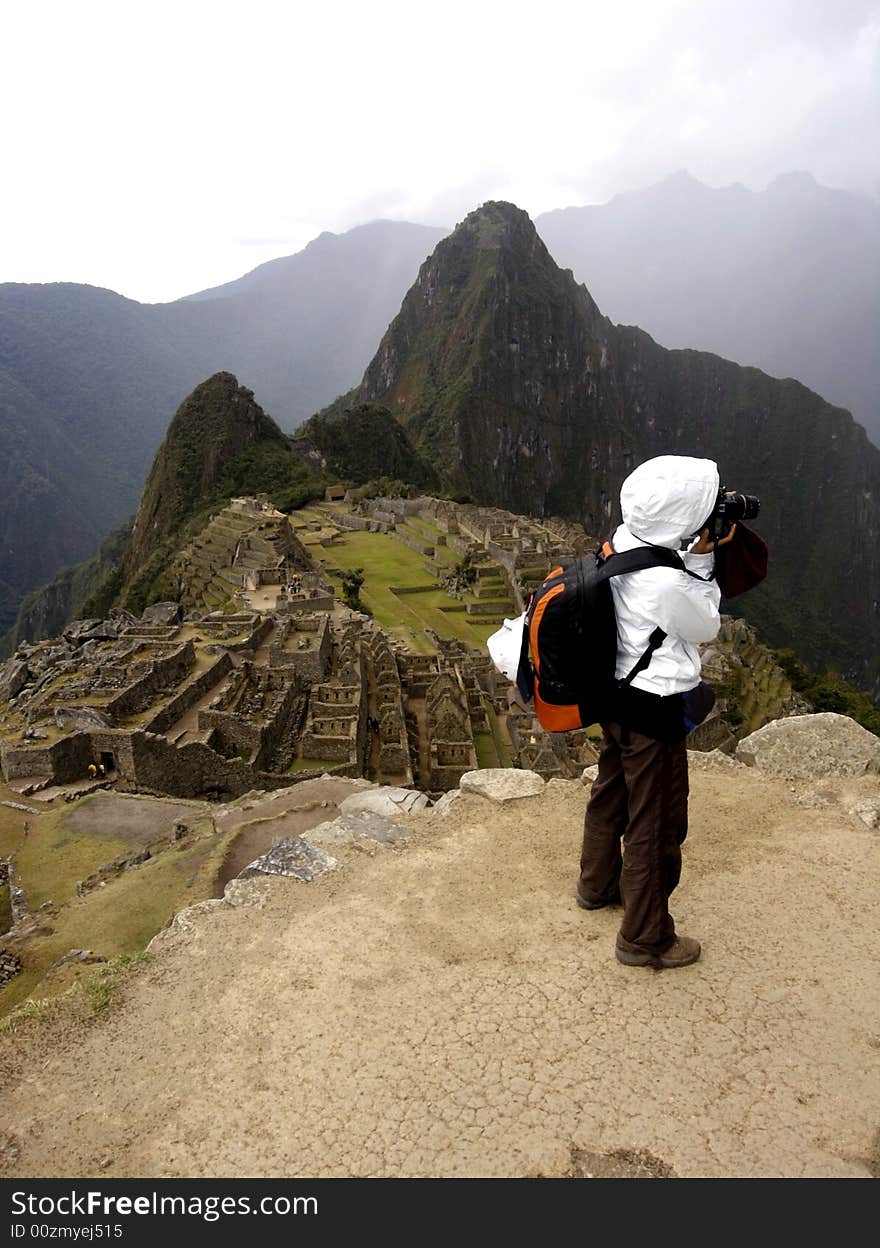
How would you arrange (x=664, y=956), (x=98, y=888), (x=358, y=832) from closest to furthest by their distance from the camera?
(x=664, y=956) < (x=358, y=832) < (x=98, y=888)

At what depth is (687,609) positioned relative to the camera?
3.50 meters

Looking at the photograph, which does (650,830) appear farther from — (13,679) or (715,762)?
(13,679)

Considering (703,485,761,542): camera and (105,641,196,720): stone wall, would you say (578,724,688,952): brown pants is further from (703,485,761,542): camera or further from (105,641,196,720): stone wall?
(105,641,196,720): stone wall

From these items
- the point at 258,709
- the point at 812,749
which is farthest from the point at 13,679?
the point at 812,749

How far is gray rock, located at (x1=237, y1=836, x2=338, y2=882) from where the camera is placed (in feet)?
16.4

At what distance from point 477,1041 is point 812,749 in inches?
168

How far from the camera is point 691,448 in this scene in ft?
595

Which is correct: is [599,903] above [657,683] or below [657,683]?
below

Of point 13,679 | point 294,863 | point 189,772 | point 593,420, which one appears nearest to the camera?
point 294,863

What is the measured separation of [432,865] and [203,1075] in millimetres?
1997

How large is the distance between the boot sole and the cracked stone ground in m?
0.06

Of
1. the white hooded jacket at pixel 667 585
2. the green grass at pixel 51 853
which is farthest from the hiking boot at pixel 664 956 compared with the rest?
the green grass at pixel 51 853

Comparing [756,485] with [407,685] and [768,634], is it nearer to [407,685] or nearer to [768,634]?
[768,634]
